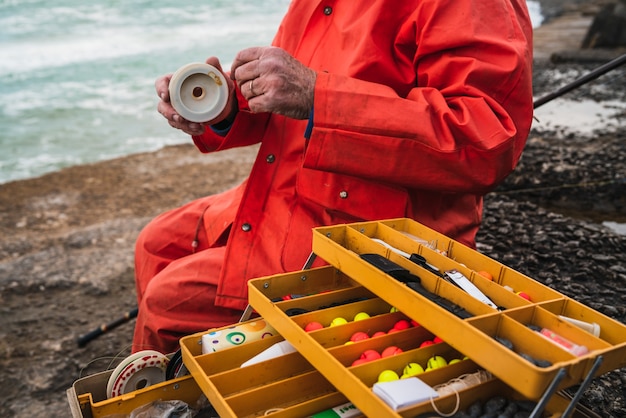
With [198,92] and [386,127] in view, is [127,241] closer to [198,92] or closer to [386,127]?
[198,92]

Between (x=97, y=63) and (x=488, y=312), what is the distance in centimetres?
2264

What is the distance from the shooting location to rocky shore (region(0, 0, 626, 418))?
3439 millimetres

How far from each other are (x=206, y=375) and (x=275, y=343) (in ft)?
0.87

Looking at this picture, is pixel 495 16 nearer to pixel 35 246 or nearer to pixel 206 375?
pixel 206 375

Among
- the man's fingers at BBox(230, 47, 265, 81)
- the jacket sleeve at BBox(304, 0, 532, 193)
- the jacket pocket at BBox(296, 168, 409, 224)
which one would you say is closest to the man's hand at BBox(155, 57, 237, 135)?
the man's fingers at BBox(230, 47, 265, 81)

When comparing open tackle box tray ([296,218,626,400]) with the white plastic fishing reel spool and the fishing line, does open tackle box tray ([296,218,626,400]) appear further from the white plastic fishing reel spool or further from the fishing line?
the fishing line

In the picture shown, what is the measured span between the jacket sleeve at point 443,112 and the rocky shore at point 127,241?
1.12 metres

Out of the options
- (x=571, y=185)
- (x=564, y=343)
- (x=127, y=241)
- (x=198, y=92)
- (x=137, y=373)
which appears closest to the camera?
(x=564, y=343)

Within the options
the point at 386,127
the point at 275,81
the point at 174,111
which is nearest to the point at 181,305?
the point at 174,111

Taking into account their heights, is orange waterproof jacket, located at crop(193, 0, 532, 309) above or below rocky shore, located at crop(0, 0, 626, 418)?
above

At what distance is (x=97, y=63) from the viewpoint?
21750mm

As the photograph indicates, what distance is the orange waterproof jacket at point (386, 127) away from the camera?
75.1 inches

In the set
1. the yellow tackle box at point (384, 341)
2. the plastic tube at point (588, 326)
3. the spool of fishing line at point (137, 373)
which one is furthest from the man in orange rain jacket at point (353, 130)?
the plastic tube at point (588, 326)

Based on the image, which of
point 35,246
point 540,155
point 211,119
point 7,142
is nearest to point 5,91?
point 7,142
